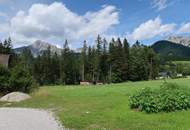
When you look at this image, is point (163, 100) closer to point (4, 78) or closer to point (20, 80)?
point (20, 80)

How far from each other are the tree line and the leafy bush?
60.2m

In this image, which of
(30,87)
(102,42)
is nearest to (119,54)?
(102,42)

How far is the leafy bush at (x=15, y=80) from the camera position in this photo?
35781 mm

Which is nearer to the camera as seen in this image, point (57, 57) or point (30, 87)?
point (30, 87)

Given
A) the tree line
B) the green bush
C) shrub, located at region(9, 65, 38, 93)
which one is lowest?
the green bush

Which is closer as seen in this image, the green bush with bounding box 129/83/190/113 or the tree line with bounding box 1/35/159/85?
the green bush with bounding box 129/83/190/113

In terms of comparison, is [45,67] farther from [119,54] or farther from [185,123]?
[185,123]

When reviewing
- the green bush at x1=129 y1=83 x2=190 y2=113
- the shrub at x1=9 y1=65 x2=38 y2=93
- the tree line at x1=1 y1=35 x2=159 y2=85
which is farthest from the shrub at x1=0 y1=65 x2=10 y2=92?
the tree line at x1=1 y1=35 x2=159 y2=85

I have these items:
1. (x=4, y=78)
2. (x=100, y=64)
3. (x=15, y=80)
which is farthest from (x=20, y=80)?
(x=100, y=64)

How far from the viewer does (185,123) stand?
12102mm

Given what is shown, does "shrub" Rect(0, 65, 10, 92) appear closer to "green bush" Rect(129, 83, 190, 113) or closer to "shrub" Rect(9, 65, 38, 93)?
"shrub" Rect(9, 65, 38, 93)

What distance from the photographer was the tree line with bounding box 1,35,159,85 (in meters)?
97.9

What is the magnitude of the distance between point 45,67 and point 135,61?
32227 millimetres

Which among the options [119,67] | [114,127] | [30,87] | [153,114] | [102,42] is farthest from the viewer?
[102,42]
